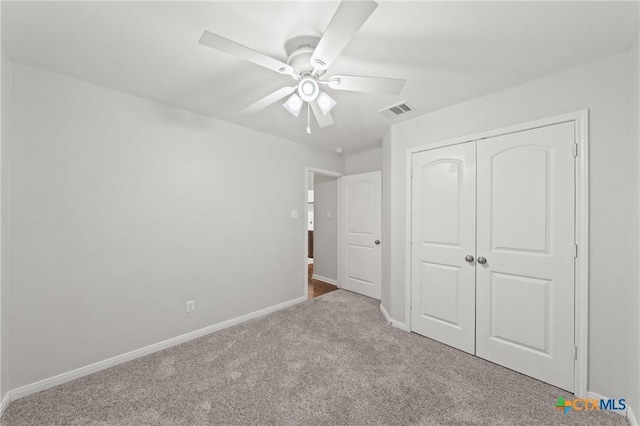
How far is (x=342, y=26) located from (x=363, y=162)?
315cm

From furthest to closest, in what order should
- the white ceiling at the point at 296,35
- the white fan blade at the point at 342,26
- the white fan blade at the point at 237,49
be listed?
the white ceiling at the point at 296,35, the white fan blade at the point at 237,49, the white fan blade at the point at 342,26

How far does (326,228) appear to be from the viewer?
186 inches

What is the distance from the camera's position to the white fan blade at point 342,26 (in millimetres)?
923

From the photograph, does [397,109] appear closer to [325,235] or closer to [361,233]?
[361,233]

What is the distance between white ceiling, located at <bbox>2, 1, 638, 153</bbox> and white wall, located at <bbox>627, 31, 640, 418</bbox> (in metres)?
0.25

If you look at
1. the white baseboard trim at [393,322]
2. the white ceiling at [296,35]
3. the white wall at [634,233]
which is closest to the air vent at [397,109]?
the white ceiling at [296,35]

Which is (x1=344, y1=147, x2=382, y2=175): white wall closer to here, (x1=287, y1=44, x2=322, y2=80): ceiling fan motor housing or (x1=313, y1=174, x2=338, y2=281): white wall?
(x1=313, y1=174, x2=338, y2=281): white wall

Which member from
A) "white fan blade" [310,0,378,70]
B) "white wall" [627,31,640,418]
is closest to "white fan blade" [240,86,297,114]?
"white fan blade" [310,0,378,70]

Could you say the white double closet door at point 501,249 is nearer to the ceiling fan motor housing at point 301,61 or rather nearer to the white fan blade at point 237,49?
the ceiling fan motor housing at point 301,61

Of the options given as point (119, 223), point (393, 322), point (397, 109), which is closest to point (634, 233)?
point (397, 109)

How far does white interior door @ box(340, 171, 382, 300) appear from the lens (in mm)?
3832

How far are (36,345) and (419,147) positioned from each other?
368 centimetres

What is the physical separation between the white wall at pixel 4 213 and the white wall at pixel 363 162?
375 cm

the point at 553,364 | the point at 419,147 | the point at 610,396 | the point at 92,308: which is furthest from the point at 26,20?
the point at 610,396
